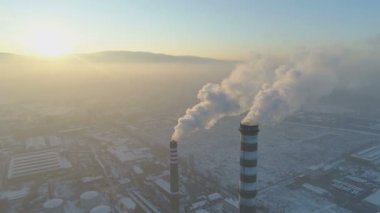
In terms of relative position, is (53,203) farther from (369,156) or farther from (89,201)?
(369,156)

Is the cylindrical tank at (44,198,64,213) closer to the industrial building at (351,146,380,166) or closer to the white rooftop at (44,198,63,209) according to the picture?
the white rooftop at (44,198,63,209)

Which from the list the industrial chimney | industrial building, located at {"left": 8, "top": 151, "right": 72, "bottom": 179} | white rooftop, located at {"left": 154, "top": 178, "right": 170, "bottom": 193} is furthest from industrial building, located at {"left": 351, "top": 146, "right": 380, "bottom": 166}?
industrial building, located at {"left": 8, "top": 151, "right": 72, "bottom": 179}

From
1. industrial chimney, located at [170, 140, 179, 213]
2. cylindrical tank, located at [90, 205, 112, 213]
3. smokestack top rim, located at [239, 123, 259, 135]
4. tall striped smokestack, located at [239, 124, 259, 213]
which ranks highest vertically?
smokestack top rim, located at [239, 123, 259, 135]

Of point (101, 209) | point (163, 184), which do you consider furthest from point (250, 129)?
point (163, 184)

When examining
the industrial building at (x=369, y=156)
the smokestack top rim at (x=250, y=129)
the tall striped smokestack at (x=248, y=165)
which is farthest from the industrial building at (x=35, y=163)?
the industrial building at (x=369, y=156)

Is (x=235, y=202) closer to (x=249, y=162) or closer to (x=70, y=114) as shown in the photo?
(x=249, y=162)

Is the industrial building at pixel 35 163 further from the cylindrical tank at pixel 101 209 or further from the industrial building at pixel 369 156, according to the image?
the industrial building at pixel 369 156
